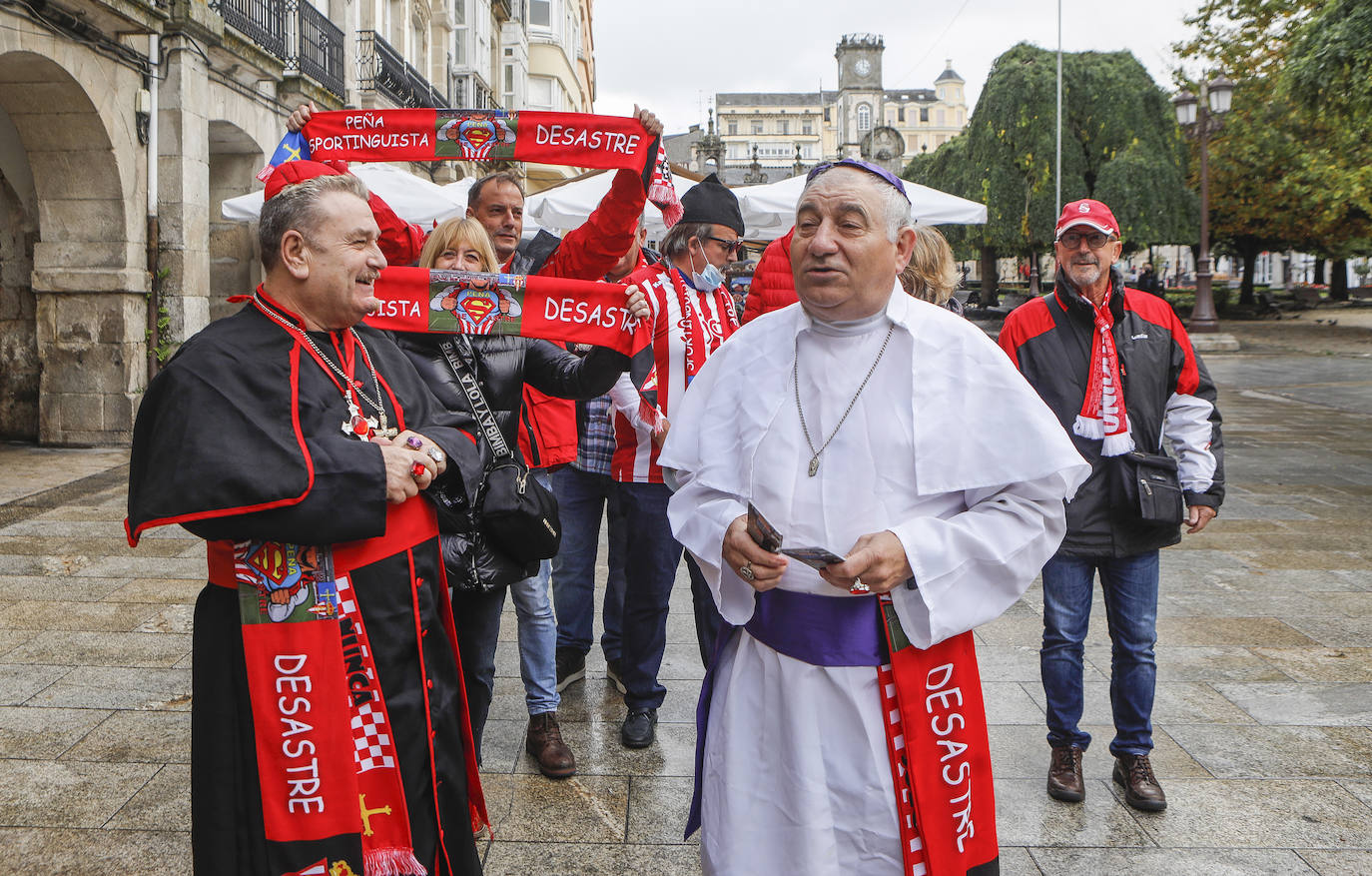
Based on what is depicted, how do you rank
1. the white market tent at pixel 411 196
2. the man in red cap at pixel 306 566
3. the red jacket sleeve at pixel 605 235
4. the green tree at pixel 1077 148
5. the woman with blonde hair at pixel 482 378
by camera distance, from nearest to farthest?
the man in red cap at pixel 306 566 → the woman with blonde hair at pixel 482 378 → the red jacket sleeve at pixel 605 235 → the white market tent at pixel 411 196 → the green tree at pixel 1077 148

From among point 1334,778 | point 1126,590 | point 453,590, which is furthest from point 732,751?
point 1334,778

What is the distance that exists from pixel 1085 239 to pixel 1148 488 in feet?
2.83

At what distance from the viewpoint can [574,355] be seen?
3.59 meters

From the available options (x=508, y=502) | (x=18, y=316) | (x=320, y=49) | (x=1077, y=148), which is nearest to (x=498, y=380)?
(x=508, y=502)

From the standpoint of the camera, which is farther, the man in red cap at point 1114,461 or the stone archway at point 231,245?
the stone archway at point 231,245

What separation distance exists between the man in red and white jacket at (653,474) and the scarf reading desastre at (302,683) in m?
1.97

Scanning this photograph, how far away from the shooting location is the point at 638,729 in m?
4.28

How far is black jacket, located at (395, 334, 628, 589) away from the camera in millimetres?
3098

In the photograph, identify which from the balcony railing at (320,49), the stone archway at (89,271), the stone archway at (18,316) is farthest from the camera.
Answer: the balcony railing at (320,49)

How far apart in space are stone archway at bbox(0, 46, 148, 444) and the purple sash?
35.2 feet

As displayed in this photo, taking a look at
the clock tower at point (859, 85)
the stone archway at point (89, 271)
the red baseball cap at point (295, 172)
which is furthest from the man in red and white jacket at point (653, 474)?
the clock tower at point (859, 85)

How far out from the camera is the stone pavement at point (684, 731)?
11.4ft

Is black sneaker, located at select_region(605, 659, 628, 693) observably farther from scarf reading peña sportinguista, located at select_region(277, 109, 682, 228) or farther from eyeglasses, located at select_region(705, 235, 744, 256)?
scarf reading peña sportinguista, located at select_region(277, 109, 682, 228)

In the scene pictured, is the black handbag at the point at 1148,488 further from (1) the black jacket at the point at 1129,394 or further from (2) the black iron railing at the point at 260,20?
(2) the black iron railing at the point at 260,20
